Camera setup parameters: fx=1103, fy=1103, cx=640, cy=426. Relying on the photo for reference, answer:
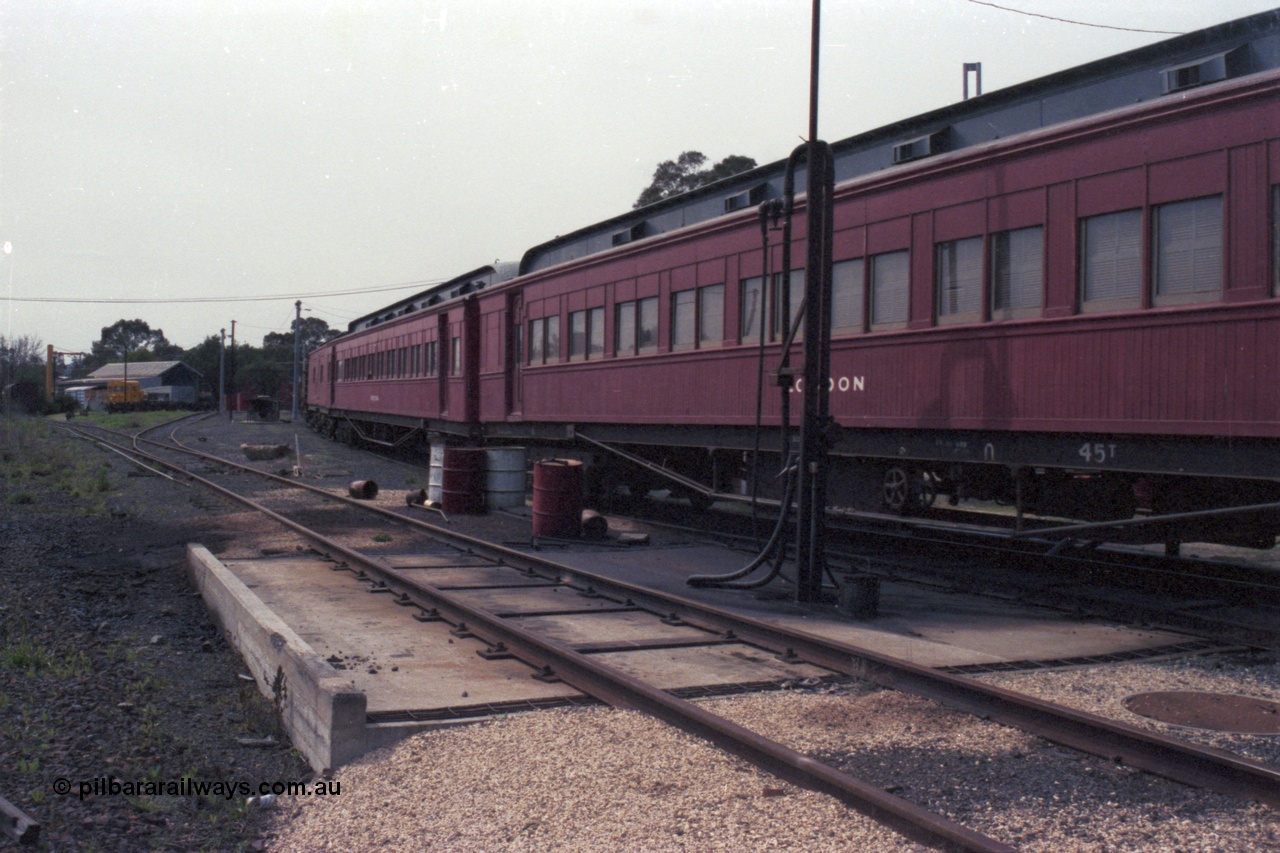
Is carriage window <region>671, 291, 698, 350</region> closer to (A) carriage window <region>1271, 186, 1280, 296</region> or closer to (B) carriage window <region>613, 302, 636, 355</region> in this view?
(B) carriage window <region>613, 302, 636, 355</region>

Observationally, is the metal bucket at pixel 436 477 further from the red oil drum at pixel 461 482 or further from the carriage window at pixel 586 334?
the carriage window at pixel 586 334

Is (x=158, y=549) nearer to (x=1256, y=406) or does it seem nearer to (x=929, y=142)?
(x=929, y=142)

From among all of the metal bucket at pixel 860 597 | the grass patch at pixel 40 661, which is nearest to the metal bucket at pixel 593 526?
the metal bucket at pixel 860 597

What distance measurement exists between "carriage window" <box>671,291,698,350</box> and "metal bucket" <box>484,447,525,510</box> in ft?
11.9

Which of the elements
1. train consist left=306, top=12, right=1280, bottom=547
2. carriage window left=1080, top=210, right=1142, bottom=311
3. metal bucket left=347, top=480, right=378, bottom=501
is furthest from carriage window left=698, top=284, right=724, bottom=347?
metal bucket left=347, top=480, right=378, bottom=501

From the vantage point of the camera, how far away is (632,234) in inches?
603

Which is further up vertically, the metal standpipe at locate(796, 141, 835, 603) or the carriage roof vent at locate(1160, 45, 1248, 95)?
the carriage roof vent at locate(1160, 45, 1248, 95)

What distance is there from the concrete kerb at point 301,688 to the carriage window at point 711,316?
21.1 feet

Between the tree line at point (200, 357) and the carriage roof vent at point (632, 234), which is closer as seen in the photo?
the carriage roof vent at point (632, 234)

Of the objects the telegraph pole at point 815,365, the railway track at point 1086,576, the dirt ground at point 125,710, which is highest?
the telegraph pole at point 815,365

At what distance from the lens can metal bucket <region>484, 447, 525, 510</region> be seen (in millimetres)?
15625

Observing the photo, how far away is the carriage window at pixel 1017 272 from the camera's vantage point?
8.56 metres

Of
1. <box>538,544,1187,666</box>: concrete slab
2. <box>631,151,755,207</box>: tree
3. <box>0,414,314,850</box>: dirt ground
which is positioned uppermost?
<box>631,151,755,207</box>: tree

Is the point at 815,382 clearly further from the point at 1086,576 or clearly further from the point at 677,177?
the point at 677,177
